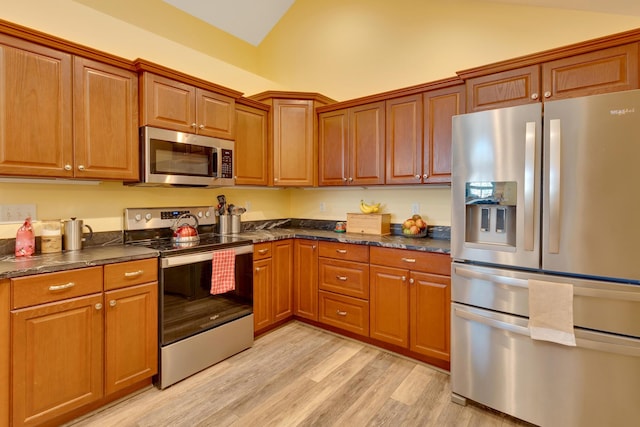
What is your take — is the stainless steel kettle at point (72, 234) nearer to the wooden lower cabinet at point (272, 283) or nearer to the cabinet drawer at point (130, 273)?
the cabinet drawer at point (130, 273)

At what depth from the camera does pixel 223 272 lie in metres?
2.36

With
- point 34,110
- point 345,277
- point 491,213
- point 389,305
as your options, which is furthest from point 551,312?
point 34,110

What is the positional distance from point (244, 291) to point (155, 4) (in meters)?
2.70

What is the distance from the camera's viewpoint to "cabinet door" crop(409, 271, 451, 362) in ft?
7.29

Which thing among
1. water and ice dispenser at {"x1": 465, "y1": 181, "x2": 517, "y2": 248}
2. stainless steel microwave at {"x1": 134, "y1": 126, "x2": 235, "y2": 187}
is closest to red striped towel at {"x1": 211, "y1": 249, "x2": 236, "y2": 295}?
stainless steel microwave at {"x1": 134, "y1": 126, "x2": 235, "y2": 187}

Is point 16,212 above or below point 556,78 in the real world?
below

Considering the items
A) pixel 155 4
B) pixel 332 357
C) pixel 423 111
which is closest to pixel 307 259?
pixel 332 357

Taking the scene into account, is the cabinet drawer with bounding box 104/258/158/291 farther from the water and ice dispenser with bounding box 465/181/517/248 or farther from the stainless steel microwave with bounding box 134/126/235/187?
the water and ice dispenser with bounding box 465/181/517/248

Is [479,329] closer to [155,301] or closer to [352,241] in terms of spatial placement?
[352,241]

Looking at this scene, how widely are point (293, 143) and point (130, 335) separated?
7.17 feet

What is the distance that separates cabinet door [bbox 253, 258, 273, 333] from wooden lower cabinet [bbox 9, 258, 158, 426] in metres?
0.88

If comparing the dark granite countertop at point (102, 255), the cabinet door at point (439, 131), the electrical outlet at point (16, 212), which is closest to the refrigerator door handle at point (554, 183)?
the dark granite countertop at point (102, 255)

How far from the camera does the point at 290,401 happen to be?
1959mm

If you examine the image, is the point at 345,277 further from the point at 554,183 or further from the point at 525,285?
the point at 554,183
